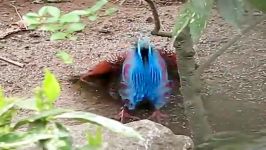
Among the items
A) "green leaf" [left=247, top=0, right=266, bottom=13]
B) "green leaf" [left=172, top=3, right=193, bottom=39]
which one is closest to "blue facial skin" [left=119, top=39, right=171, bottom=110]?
"green leaf" [left=172, top=3, right=193, bottom=39]

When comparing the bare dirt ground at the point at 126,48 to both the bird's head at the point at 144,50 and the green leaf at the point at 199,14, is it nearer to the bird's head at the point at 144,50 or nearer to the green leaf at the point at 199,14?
the bird's head at the point at 144,50

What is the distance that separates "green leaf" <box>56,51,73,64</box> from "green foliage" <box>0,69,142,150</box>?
2023mm

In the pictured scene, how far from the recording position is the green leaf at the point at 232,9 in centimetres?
98

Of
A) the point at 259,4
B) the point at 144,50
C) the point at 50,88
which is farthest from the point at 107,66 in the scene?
the point at 259,4

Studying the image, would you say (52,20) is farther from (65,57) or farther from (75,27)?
(65,57)

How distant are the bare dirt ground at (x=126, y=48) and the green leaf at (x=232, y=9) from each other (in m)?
0.93

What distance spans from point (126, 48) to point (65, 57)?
0.32m

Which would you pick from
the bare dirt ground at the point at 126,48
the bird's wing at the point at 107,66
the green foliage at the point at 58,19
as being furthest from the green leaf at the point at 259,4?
the bird's wing at the point at 107,66

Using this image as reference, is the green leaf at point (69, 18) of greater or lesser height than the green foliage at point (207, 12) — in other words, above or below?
below

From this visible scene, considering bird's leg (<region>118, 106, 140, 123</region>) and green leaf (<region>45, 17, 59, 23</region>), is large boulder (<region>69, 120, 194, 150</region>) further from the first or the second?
bird's leg (<region>118, 106, 140, 123</region>)

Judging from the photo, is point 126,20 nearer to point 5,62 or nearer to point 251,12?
point 5,62

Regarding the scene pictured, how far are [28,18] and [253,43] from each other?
114 cm

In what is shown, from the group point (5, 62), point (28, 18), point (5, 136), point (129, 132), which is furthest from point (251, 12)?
point (5, 62)

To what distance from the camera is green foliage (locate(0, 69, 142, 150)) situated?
883 mm
